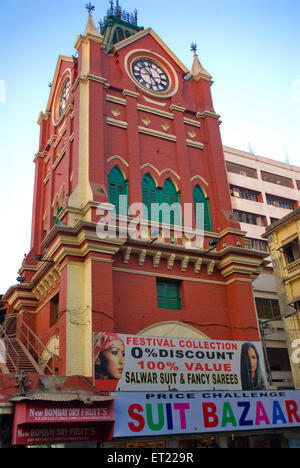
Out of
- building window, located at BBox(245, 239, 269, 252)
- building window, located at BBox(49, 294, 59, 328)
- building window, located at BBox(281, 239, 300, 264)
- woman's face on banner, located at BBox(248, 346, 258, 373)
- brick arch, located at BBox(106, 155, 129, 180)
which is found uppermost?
building window, located at BBox(245, 239, 269, 252)

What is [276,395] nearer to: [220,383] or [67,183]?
[220,383]

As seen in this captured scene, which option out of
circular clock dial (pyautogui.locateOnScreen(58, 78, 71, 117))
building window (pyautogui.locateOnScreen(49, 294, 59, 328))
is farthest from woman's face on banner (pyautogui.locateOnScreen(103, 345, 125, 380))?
circular clock dial (pyautogui.locateOnScreen(58, 78, 71, 117))

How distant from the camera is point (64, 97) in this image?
26.7m

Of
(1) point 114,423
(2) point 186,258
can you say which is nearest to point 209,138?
(2) point 186,258

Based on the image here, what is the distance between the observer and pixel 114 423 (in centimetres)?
1510

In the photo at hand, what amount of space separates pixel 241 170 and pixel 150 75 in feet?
74.0

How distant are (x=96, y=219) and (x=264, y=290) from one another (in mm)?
23418

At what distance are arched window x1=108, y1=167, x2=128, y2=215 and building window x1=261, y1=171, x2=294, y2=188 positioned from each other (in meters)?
29.0

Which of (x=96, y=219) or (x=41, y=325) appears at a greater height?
(x=96, y=219)

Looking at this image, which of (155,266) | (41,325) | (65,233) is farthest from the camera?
(41,325)

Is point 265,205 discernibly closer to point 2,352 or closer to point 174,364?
point 174,364

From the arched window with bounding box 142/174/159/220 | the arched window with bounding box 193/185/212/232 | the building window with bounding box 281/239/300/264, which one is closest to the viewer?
the arched window with bounding box 142/174/159/220

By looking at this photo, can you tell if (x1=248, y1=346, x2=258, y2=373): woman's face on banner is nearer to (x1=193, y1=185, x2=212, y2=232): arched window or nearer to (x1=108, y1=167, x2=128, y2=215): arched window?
(x1=193, y1=185, x2=212, y2=232): arched window

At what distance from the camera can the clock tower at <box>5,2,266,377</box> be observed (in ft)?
61.8
